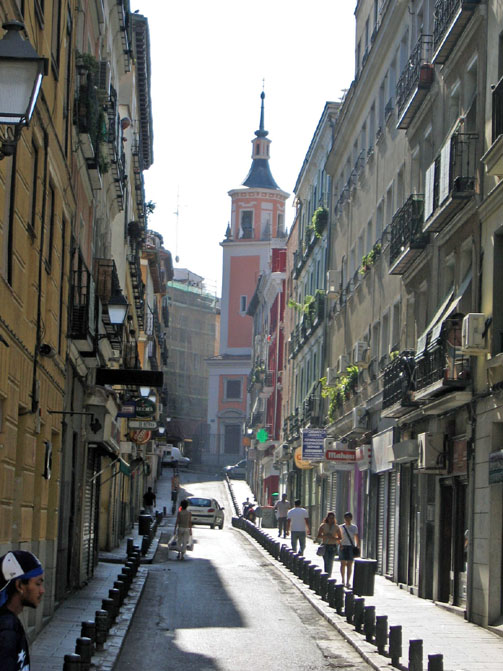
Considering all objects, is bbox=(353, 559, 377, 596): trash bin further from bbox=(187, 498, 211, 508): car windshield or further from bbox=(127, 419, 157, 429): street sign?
bbox=(187, 498, 211, 508): car windshield

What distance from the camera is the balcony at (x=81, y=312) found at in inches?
782

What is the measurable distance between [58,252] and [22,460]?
4.15 meters

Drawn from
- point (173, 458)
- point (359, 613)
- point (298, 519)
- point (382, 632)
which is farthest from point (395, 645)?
point (173, 458)

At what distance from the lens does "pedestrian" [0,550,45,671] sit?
6247 millimetres

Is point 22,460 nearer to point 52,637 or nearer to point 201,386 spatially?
point 52,637

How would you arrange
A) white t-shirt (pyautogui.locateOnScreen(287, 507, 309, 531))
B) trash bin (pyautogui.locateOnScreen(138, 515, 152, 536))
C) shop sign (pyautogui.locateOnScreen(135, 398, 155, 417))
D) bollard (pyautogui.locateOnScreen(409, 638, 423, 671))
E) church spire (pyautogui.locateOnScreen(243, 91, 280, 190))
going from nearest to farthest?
bollard (pyautogui.locateOnScreen(409, 638, 423, 671)) → shop sign (pyautogui.locateOnScreen(135, 398, 155, 417)) → white t-shirt (pyautogui.locateOnScreen(287, 507, 309, 531)) → trash bin (pyautogui.locateOnScreen(138, 515, 152, 536)) → church spire (pyautogui.locateOnScreen(243, 91, 280, 190))

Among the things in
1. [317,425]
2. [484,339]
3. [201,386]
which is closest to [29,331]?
[484,339]

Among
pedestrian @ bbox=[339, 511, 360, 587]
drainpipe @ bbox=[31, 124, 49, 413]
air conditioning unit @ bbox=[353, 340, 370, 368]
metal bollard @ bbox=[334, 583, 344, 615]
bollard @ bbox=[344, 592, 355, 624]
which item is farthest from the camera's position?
air conditioning unit @ bbox=[353, 340, 370, 368]

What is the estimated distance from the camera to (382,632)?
1598cm

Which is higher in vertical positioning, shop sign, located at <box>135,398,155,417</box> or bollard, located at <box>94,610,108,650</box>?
shop sign, located at <box>135,398,155,417</box>

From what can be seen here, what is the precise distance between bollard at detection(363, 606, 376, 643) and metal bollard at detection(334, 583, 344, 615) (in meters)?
3.46

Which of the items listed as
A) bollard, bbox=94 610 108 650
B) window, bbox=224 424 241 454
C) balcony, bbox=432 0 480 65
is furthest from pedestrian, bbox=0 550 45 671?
window, bbox=224 424 241 454

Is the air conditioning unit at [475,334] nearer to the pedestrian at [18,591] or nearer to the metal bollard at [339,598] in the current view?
the metal bollard at [339,598]

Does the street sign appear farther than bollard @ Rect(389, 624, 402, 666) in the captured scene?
Yes
